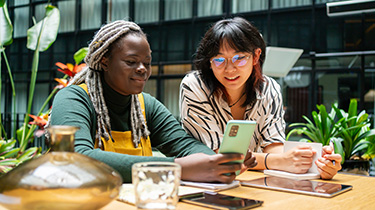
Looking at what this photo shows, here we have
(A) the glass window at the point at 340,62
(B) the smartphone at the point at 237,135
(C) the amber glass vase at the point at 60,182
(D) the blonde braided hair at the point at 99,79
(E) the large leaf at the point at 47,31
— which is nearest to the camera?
(C) the amber glass vase at the point at 60,182

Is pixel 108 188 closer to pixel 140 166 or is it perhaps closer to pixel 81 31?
pixel 140 166

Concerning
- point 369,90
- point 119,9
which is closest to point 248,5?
point 369,90

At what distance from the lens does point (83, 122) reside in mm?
1572

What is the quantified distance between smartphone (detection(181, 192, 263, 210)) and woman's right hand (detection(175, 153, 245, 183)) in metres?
0.17

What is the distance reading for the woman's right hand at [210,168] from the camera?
1.33 m

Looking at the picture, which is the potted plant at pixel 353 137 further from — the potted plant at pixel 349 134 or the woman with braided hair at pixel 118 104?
the woman with braided hair at pixel 118 104

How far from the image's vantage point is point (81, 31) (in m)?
11.5

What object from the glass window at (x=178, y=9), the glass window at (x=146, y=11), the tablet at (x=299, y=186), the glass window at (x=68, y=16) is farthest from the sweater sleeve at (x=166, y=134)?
the glass window at (x=68, y=16)

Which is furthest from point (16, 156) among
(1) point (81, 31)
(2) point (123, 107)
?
(1) point (81, 31)

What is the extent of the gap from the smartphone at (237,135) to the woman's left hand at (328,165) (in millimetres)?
533

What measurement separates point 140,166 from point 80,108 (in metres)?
0.81

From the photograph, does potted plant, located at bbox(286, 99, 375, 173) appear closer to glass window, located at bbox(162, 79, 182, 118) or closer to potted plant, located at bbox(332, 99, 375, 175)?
potted plant, located at bbox(332, 99, 375, 175)

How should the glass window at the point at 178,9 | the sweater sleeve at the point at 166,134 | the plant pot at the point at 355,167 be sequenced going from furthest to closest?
the glass window at the point at 178,9 < the plant pot at the point at 355,167 < the sweater sleeve at the point at 166,134

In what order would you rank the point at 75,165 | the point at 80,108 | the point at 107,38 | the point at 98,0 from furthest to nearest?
the point at 98,0, the point at 107,38, the point at 80,108, the point at 75,165
